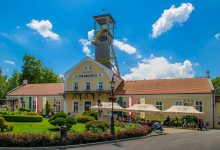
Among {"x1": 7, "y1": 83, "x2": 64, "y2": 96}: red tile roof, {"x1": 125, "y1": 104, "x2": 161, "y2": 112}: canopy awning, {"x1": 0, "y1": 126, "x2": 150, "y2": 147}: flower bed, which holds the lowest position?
{"x1": 0, "y1": 126, "x2": 150, "y2": 147}: flower bed

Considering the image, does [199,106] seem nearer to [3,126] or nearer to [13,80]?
[3,126]

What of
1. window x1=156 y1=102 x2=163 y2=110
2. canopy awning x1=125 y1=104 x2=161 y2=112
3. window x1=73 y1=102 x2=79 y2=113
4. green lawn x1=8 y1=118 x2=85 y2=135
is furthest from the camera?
window x1=73 y1=102 x2=79 y2=113

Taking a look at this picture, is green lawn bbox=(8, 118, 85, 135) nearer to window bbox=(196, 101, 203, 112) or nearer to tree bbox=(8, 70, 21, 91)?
window bbox=(196, 101, 203, 112)

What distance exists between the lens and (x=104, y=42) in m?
54.0

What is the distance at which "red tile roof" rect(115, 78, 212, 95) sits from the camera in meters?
41.6

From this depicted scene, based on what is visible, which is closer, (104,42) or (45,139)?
(45,139)

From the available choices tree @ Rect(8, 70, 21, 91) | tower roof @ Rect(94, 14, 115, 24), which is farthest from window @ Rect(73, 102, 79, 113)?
tree @ Rect(8, 70, 21, 91)

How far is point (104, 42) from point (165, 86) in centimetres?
1510

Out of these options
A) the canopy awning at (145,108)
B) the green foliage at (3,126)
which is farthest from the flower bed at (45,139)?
the canopy awning at (145,108)

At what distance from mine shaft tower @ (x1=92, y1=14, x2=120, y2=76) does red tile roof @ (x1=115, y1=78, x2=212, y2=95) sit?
5919 millimetres

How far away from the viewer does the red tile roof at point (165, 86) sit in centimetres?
4162

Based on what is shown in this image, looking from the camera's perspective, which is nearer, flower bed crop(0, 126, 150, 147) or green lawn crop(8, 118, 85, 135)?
flower bed crop(0, 126, 150, 147)

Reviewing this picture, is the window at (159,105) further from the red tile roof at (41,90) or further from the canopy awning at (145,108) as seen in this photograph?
the red tile roof at (41,90)

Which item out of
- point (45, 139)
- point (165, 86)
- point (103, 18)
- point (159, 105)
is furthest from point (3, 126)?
point (103, 18)
